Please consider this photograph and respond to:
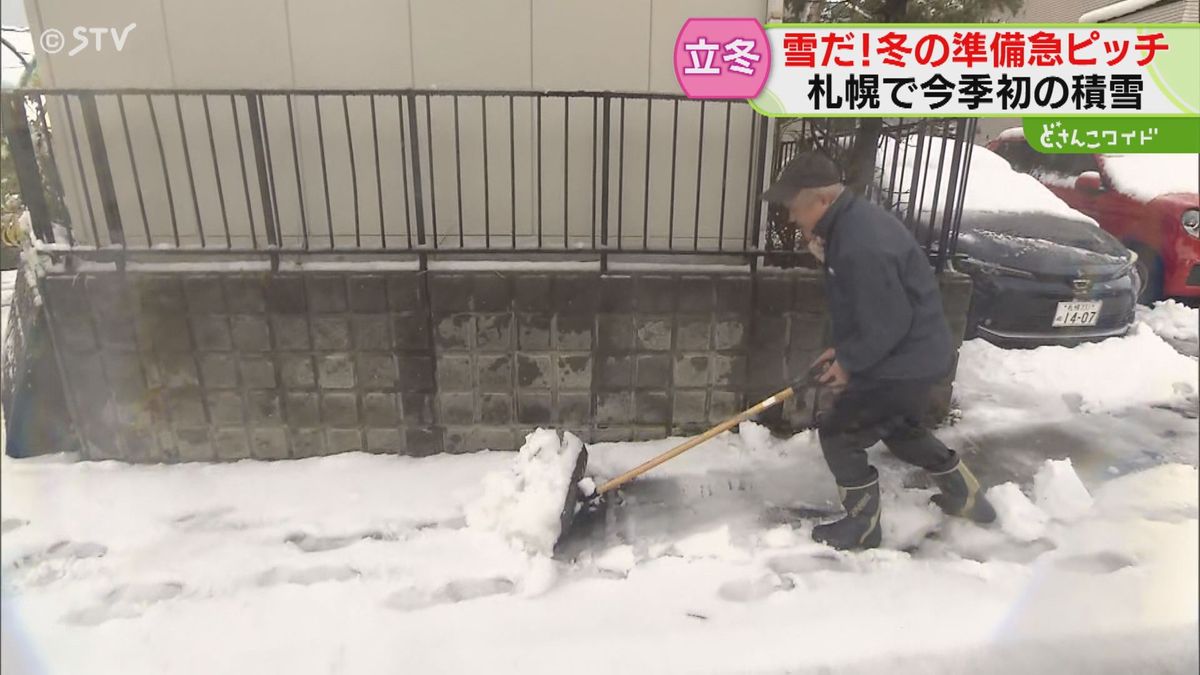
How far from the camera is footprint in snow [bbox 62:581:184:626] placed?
2.83 meters

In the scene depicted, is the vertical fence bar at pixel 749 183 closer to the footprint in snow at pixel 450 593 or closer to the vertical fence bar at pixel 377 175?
the vertical fence bar at pixel 377 175

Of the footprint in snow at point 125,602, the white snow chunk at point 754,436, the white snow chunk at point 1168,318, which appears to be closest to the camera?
the footprint in snow at point 125,602

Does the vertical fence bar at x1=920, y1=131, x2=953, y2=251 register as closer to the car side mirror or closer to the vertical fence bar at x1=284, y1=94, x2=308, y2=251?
the car side mirror

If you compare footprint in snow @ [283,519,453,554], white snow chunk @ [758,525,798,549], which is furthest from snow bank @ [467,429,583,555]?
white snow chunk @ [758,525,798,549]

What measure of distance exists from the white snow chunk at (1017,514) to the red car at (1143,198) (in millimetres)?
1692

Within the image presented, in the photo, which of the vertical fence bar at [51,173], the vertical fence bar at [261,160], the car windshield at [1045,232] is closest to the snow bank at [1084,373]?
the car windshield at [1045,232]

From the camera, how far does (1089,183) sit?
4.45m

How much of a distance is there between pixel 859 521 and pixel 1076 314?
8.98 ft

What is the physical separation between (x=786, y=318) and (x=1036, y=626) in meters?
1.89

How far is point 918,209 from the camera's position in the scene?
4.21 m

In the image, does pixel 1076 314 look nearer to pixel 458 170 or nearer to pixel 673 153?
pixel 673 153

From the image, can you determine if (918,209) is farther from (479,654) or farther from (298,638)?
(298,638)

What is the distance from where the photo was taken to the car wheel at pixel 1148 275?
197 inches

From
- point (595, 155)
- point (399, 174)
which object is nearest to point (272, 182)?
point (399, 174)
